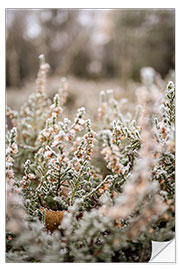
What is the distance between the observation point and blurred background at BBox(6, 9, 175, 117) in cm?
407

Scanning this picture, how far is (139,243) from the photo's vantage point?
60 centimetres

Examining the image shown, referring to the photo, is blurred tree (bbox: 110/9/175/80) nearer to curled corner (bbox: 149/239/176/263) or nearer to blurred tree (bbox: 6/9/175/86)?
blurred tree (bbox: 6/9/175/86)

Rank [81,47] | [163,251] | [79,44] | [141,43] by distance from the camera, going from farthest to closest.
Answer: [81,47]
[79,44]
[141,43]
[163,251]

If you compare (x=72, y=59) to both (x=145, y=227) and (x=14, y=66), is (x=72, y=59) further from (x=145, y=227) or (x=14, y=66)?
(x=145, y=227)

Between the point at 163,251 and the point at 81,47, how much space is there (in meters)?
5.59

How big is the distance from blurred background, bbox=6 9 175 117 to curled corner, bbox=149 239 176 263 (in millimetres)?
3215

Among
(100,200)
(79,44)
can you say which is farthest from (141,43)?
(100,200)

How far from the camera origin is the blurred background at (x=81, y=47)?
4.07m

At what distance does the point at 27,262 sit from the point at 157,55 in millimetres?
4651

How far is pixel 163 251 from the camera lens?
63 centimetres

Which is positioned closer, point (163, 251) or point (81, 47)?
point (163, 251)

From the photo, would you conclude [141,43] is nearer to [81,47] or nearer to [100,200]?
[81,47]

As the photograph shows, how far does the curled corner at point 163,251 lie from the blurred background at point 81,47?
322 centimetres

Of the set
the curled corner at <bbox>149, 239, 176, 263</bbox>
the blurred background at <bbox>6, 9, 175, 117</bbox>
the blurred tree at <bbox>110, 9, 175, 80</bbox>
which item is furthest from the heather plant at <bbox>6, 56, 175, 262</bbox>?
the blurred background at <bbox>6, 9, 175, 117</bbox>
